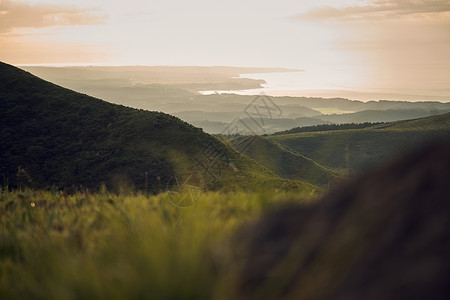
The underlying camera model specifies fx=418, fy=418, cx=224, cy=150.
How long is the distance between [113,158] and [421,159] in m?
36.5

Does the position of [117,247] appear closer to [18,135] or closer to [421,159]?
[421,159]

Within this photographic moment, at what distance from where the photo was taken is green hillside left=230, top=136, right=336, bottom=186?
221 feet

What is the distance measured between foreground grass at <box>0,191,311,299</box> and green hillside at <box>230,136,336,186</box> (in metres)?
58.5

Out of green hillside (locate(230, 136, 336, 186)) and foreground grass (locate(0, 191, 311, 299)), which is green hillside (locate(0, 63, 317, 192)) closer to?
green hillside (locate(230, 136, 336, 186))

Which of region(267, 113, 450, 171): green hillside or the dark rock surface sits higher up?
the dark rock surface

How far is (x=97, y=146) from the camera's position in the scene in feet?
129

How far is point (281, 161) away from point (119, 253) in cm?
7794

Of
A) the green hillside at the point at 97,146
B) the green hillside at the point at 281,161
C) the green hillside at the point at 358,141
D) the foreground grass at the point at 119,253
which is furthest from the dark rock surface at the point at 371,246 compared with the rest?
the green hillside at the point at 358,141

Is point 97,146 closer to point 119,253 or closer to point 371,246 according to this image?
point 119,253

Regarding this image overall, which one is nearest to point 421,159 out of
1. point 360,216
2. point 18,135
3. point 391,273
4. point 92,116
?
point 360,216

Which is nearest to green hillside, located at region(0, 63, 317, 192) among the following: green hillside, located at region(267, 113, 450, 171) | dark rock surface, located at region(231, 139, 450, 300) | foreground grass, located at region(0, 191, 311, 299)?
foreground grass, located at region(0, 191, 311, 299)

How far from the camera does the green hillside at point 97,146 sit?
34000 millimetres

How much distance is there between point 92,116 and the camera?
Result: 45.1 metres

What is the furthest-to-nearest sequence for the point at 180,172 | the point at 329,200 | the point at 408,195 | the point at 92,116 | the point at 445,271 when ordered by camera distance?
the point at 92,116, the point at 180,172, the point at 329,200, the point at 408,195, the point at 445,271
